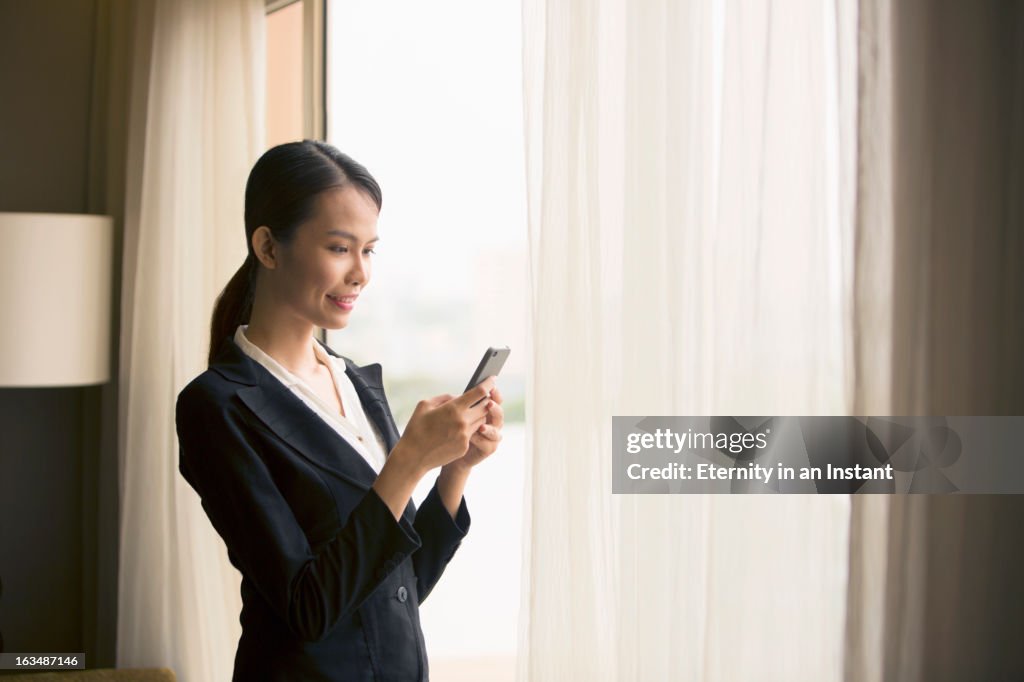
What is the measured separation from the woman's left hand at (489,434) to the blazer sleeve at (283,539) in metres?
0.19

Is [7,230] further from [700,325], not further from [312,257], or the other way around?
[700,325]

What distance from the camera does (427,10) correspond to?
6137mm

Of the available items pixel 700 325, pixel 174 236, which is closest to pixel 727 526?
pixel 700 325

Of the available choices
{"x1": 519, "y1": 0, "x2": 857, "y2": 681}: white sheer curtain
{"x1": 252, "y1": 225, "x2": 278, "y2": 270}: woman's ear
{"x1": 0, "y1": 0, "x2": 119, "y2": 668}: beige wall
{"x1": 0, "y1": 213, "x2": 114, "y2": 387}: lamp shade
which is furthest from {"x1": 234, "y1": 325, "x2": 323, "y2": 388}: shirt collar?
{"x1": 0, "y1": 0, "x2": 119, "y2": 668}: beige wall

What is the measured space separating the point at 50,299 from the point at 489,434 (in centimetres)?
224

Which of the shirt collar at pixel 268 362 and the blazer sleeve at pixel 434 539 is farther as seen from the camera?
the blazer sleeve at pixel 434 539

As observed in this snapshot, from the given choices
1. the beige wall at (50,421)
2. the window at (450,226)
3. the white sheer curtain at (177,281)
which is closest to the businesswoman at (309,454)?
the white sheer curtain at (177,281)

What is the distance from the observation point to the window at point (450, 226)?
17.5 feet

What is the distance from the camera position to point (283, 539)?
1047 mm

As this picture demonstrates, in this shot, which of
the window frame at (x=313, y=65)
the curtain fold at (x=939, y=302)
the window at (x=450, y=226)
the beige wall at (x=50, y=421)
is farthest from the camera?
the window at (x=450, y=226)

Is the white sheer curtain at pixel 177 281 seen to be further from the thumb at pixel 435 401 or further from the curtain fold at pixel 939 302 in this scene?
the curtain fold at pixel 939 302

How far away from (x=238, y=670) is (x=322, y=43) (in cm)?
243

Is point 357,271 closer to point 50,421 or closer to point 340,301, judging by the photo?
point 340,301

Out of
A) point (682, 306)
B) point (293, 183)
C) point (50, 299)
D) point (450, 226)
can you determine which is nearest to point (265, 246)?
point (293, 183)
